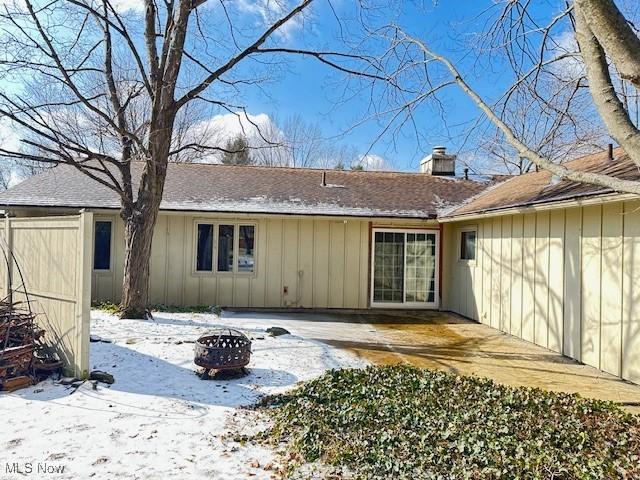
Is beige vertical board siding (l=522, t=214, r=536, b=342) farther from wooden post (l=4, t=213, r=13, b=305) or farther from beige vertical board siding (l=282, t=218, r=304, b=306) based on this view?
wooden post (l=4, t=213, r=13, b=305)

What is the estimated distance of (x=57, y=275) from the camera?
4.96m

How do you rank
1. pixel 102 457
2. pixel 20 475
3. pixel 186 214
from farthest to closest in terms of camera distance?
pixel 186 214 → pixel 102 457 → pixel 20 475

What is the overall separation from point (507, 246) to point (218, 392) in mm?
6198

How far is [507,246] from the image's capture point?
8.20 meters

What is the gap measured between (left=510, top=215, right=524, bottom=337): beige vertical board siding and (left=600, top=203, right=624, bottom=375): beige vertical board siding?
2.02 meters

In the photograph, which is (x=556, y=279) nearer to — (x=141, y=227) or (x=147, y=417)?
(x=147, y=417)

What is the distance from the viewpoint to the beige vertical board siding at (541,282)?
700cm

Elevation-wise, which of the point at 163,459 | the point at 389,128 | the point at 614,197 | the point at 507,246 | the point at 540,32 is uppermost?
the point at 540,32

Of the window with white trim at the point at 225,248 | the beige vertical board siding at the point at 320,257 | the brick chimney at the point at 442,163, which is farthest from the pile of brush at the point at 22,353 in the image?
the brick chimney at the point at 442,163

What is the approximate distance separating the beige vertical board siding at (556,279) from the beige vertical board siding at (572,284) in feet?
0.32

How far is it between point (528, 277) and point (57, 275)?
7261 millimetres

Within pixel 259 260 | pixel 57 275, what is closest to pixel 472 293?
pixel 259 260

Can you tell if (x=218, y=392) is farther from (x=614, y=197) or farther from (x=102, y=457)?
(x=614, y=197)

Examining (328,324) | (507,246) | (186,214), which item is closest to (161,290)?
(186,214)
